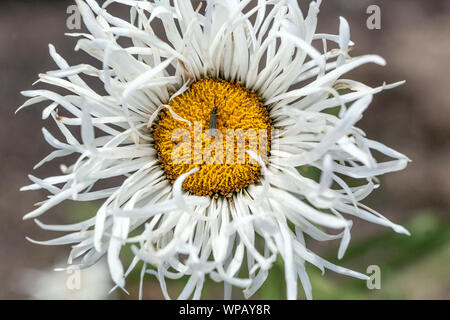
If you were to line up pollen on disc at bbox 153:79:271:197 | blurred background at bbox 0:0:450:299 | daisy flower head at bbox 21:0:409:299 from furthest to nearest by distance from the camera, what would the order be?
blurred background at bbox 0:0:450:299
pollen on disc at bbox 153:79:271:197
daisy flower head at bbox 21:0:409:299

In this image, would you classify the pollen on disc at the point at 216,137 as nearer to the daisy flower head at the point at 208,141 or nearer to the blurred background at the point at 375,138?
the daisy flower head at the point at 208,141

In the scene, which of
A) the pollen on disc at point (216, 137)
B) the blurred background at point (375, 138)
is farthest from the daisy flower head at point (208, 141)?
the blurred background at point (375, 138)

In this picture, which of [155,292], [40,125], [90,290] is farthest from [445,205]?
[40,125]

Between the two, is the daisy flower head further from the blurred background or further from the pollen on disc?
the blurred background

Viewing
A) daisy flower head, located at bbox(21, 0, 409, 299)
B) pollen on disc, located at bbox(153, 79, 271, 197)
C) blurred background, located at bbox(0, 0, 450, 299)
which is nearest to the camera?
daisy flower head, located at bbox(21, 0, 409, 299)

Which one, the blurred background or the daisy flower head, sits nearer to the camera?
the daisy flower head

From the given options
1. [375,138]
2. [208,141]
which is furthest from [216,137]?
[375,138]

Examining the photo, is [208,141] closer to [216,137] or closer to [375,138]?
[216,137]

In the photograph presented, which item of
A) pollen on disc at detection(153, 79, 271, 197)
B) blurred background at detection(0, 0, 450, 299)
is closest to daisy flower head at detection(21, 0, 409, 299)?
pollen on disc at detection(153, 79, 271, 197)
